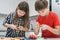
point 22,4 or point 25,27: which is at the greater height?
point 22,4

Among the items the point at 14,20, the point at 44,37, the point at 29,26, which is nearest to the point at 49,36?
the point at 44,37

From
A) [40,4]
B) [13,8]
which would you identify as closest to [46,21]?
[40,4]

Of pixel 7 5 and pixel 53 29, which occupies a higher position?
pixel 7 5

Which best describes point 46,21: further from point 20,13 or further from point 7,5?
point 7,5

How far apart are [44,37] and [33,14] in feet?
0.59

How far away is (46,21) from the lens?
938mm

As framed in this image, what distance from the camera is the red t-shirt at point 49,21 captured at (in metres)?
0.92

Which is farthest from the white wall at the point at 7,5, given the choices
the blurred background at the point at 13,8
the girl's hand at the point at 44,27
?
the girl's hand at the point at 44,27

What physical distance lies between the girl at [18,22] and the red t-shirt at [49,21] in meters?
0.10

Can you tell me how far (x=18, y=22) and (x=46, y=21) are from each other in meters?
0.20

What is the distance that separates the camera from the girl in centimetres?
95

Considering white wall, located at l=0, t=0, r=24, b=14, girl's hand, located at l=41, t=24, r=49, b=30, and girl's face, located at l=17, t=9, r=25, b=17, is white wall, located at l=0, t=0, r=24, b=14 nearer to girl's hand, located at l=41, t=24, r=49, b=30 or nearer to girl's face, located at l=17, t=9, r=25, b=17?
girl's face, located at l=17, t=9, r=25, b=17

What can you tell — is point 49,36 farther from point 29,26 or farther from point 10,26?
point 10,26

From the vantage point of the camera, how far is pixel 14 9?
3.12 ft
